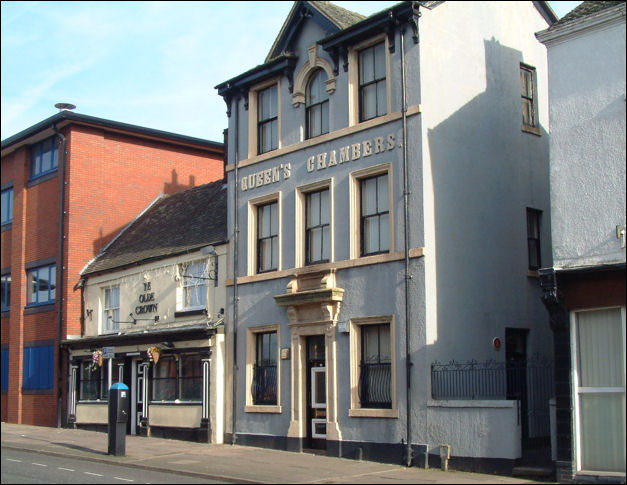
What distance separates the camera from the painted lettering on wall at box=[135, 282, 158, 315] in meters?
26.4

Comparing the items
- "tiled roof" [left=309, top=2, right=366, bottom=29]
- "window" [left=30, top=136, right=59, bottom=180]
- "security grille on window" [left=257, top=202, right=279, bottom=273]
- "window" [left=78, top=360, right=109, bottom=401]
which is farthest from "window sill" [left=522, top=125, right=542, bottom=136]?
"window" [left=30, top=136, right=59, bottom=180]

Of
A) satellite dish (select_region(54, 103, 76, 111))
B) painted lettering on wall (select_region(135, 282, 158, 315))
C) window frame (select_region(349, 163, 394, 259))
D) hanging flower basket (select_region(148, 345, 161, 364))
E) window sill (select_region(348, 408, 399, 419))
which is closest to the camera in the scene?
window sill (select_region(348, 408, 399, 419))

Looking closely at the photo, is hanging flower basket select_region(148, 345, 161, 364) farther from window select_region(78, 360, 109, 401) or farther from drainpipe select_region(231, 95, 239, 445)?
window select_region(78, 360, 109, 401)

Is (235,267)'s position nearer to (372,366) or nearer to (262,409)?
(262,409)

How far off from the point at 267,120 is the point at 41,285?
12.4 m

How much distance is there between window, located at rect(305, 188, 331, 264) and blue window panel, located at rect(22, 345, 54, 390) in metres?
12.6

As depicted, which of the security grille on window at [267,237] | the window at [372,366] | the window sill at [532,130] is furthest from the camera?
the security grille on window at [267,237]

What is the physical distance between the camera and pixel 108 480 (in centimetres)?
1551

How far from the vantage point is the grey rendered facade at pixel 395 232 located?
61.7 ft

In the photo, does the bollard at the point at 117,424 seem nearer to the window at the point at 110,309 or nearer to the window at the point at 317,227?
the window at the point at 317,227

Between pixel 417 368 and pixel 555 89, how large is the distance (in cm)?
638

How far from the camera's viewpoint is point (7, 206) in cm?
3366

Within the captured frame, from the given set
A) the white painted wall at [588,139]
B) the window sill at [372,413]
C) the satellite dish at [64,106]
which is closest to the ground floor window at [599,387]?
the white painted wall at [588,139]

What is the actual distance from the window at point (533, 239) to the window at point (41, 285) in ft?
54.8
